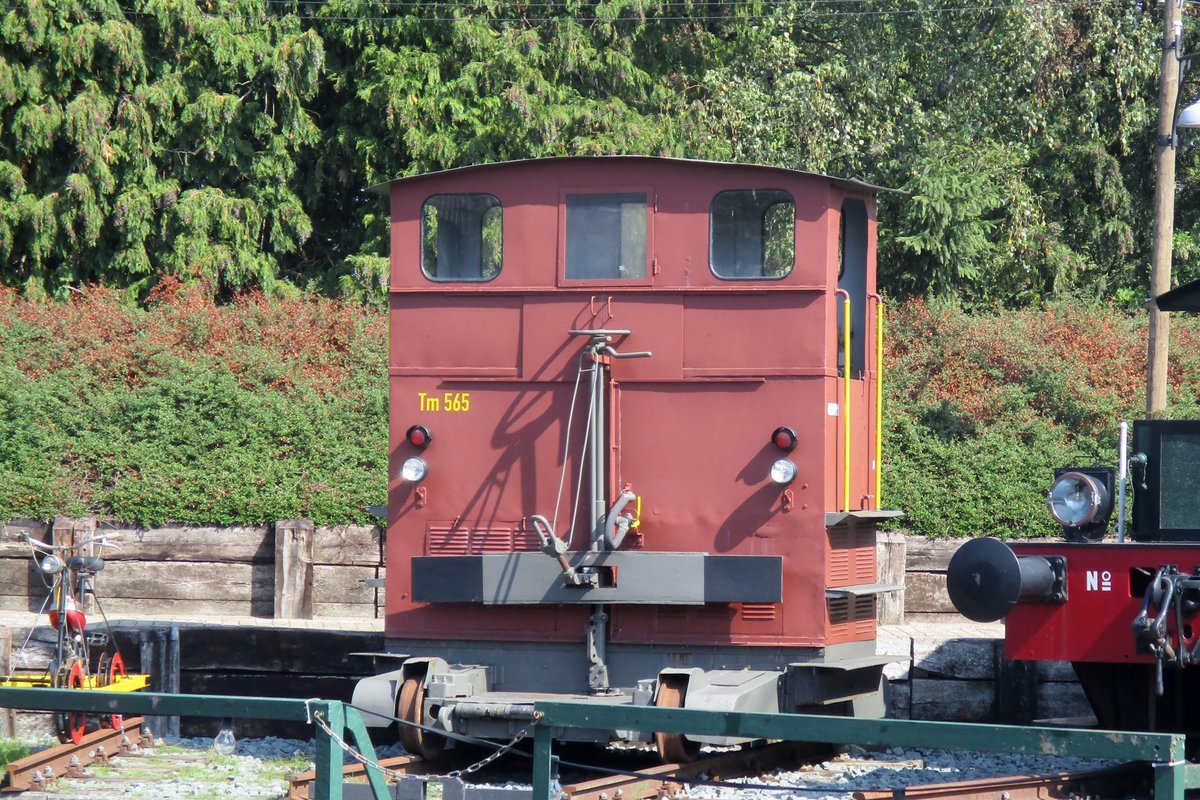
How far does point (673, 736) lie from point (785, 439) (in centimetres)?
179

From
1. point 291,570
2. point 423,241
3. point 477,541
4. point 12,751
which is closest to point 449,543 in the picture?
point 477,541

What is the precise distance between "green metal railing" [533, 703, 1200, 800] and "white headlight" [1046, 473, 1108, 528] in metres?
3.68

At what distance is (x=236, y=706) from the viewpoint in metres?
5.31

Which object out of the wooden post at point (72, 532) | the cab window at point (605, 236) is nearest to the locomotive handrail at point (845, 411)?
the cab window at point (605, 236)

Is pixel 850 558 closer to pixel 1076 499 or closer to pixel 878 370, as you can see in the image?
pixel 878 370

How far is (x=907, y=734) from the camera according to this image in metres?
4.67

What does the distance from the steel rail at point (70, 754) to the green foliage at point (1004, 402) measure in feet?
23.0

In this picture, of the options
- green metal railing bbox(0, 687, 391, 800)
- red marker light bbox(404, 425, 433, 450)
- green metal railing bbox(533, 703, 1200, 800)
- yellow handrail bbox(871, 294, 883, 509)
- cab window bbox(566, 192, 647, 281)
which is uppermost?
cab window bbox(566, 192, 647, 281)

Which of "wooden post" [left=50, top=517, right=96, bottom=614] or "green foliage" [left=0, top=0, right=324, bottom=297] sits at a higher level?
"green foliage" [left=0, top=0, right=324, bottom=297]

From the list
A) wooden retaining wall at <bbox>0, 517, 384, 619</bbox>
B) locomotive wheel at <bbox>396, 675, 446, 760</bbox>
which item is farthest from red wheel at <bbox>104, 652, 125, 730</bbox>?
locomotive wheel at <bbox>396, 675, 446, 760</bbox>

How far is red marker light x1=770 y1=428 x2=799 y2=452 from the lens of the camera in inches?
328

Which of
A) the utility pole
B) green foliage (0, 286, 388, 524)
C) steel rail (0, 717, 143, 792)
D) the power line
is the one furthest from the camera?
the power line

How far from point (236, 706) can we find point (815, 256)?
14.7 ft

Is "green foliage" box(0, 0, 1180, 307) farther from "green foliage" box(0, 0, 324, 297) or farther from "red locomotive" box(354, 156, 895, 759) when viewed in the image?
"red locomotive" box(354, 156, 895, 759)
